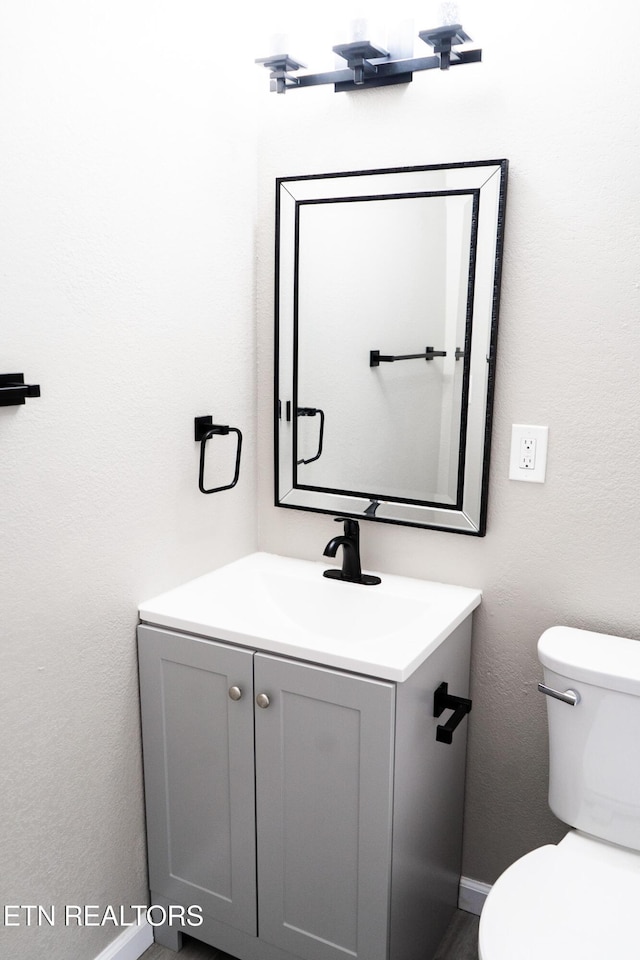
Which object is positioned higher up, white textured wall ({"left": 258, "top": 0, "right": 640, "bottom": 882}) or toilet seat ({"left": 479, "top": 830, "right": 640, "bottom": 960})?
white textured wall ({"left": 258, "top": 0, "right": 640, "bottom": 882})

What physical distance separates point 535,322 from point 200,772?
1.24 meters

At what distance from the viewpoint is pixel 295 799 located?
5.04 feet

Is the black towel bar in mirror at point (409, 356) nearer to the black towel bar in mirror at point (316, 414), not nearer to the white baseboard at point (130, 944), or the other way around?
the black towel bar in mirror at point (316, 414)

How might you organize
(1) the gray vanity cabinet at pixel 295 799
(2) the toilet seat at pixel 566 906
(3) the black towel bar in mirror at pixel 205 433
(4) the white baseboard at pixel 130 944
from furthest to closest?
Answer: (3) the black towel bar in mirror at pixel 205 433 < (4) the white baseboard at pixel 130 944 < (1) the gray vanity cabinet at pixel 295 799 < (2) the toilet seat at pixel 566 906

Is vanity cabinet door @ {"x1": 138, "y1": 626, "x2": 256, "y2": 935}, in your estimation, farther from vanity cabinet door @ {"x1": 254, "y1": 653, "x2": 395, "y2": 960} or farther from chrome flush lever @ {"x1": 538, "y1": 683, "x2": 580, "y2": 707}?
chrome flush lever @ {"x1": 538, "y1": 683, "x2": 580, "y2": 707}

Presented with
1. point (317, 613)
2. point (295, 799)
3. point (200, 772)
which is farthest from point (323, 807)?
point (317, 613)

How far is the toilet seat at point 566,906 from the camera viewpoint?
1219 mm

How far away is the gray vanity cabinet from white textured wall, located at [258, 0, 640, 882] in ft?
0.52

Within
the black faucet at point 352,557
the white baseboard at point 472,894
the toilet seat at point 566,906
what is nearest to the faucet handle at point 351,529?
the black faucet at point 352,557

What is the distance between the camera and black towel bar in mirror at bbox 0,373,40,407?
1.26 meters

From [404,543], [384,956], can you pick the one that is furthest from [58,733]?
[404,543]

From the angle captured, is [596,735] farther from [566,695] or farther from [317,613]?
[317,613]

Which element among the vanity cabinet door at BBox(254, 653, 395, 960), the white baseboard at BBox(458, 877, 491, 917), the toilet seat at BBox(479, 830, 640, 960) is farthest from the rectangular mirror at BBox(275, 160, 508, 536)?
the white baseboard at BBox(458, 877, 491, 917)

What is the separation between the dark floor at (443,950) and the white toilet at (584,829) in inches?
18.9
